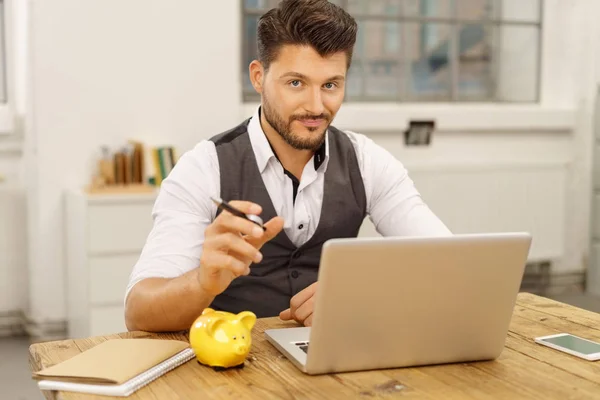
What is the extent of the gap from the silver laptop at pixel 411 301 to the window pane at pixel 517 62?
12.8ft

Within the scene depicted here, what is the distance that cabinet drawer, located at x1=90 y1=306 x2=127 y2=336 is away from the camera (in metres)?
3.37

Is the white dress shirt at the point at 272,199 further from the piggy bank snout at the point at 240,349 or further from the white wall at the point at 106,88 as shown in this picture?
the white wall at the point at 106,88

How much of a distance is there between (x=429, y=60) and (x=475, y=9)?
0.42m

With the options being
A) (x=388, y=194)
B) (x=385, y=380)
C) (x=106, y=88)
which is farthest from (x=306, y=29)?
(x=106, y=88)

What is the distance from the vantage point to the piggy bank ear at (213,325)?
1.18 m

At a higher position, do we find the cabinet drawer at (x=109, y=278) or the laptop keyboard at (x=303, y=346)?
the laptop keyboard at (x=303, y=346)

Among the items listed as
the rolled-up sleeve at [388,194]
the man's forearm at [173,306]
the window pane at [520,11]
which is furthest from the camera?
the window pane at [520,11]

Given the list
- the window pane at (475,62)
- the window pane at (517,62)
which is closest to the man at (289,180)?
the window pane at (475,62)

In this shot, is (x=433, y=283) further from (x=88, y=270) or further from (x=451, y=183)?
(x=451, y=183)

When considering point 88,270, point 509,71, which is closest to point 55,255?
point 88,270

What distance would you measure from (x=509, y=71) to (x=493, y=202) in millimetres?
909

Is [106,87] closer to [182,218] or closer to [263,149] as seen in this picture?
[263,149]

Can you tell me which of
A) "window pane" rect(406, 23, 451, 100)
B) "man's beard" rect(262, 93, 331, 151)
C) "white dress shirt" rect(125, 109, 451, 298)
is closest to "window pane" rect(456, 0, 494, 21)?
"window pane" rect(406, 23, 451, 100)

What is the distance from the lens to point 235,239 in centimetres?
120
